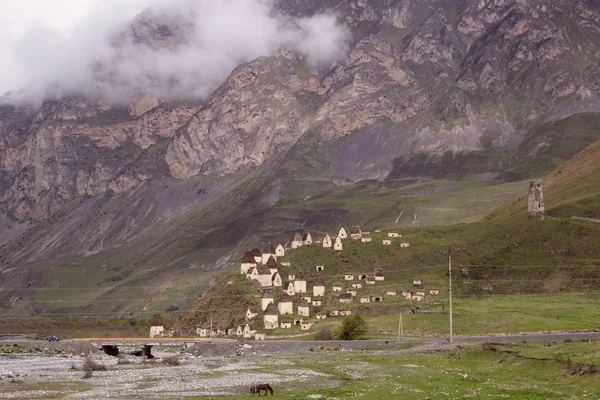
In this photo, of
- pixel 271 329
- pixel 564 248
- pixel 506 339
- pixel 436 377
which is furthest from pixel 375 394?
pixel 564 248

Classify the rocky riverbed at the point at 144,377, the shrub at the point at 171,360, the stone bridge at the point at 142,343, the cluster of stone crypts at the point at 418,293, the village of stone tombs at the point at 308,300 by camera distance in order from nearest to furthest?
the rocky riverbed at the point at 144,377
the shrub at the point at 171,360
the stone bridge at the point at 142,343
the village of stone tombs at the point at 308,300
the cluster of stone crypts at the point at 418,293

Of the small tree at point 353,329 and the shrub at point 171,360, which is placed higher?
the small tree at point 353,329

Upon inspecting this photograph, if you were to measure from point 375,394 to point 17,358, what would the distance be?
8625cm

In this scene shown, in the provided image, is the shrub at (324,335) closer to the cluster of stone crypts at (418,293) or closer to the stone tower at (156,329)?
the cluster of stone crypts at (418,293)

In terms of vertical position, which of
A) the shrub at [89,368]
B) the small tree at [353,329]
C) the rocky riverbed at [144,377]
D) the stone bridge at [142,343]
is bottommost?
the rocky riverbed at [144,377]

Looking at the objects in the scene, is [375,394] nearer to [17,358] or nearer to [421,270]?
[17,358]

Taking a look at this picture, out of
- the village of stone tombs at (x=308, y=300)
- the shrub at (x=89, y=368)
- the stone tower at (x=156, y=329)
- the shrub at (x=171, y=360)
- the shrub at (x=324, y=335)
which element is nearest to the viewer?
the shrub at (x=89, y=368)

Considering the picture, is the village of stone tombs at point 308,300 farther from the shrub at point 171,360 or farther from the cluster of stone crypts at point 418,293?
the shrub at point 171,360

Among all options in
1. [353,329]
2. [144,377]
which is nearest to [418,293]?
[353,329]

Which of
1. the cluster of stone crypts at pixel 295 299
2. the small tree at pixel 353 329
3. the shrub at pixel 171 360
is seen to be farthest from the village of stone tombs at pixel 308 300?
the shrub at pixel 171 360

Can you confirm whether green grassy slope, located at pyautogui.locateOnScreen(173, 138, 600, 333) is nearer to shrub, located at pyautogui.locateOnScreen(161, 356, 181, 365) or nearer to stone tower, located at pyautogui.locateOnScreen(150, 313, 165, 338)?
stone tower, located at pyautogui.locateOnScreen(150, 313, 165, 338)

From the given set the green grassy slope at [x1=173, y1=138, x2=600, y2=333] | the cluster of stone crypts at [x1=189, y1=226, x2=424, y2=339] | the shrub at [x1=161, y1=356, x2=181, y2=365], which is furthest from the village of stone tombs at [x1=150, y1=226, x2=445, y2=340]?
the shrub at [x1=161, y1=356, x2=181, y2=365]

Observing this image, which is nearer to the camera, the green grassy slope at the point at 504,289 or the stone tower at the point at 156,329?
the green grassy slope at the point at 504,289

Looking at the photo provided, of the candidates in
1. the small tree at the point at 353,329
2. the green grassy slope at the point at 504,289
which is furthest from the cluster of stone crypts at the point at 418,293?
the small tree at the point at 353,329
